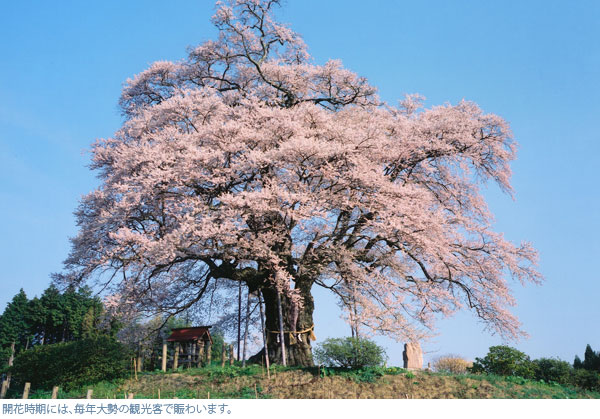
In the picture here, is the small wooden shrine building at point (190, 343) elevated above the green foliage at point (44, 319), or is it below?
below

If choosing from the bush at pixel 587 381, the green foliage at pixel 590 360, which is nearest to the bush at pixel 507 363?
the bush at pixel 587 381

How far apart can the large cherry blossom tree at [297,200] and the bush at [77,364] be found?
176cm

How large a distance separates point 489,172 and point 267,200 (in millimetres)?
9502

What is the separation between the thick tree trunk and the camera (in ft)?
52.7

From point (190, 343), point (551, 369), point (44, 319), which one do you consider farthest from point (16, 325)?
point (551, 369)

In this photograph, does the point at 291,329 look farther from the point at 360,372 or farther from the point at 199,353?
the point at 199,353

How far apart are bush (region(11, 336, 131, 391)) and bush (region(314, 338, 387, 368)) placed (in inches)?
270

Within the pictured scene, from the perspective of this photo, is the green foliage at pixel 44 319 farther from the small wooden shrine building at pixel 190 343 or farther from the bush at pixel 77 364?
the bush at pixel 77 364

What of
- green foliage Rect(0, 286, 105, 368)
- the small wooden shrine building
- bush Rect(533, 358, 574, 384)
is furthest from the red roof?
green foliage Rect(0, 286, 105, 368)

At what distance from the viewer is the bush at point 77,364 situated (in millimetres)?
15203

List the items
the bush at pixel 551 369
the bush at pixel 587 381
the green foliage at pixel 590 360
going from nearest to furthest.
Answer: the bush at pixel 587 381
the bush at pixel 551 369
the green foliage at pixel 590 360

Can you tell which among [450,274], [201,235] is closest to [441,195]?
[450,274]

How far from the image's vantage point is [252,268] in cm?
1681

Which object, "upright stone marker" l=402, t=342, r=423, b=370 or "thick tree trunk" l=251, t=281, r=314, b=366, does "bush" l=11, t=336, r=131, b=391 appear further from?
"upright stone marker" l=402, t=342, r=423, b=370
